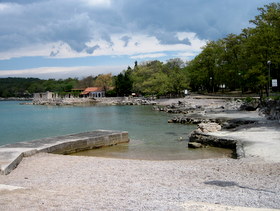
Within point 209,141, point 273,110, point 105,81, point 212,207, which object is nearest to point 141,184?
point 212,207

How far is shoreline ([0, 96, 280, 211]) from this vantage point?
23.0ft

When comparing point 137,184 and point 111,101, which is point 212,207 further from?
point 111,101

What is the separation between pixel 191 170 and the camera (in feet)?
36.9

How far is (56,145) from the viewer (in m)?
17.8

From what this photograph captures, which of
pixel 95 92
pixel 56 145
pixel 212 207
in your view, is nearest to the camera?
pixel 212 207

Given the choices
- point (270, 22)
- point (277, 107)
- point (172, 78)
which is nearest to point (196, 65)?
point (172, 78)

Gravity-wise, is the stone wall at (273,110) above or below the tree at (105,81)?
below

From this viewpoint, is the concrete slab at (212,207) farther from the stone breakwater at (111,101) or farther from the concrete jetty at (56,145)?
the stone breakwater at (111,101)

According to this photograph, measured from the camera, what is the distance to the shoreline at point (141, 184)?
7.01 meters

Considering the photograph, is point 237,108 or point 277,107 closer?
point 277,107

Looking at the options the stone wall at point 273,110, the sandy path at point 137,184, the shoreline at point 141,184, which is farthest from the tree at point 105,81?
the sandy path at point 137,184

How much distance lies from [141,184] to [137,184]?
0.12 metres

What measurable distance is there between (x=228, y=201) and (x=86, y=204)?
313 cm

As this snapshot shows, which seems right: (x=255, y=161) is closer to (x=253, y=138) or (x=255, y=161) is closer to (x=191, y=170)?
(x=191, y=170)
